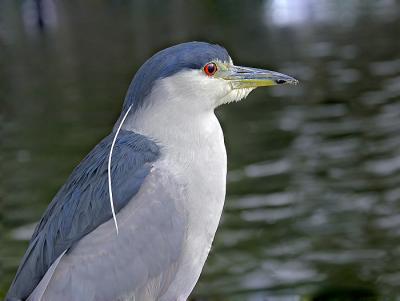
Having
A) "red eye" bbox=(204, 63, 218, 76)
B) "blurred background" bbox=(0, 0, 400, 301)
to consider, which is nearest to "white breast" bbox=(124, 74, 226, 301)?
"red eye" bbox=(204, 63, 218, 76)

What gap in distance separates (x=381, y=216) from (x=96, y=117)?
6.66 m

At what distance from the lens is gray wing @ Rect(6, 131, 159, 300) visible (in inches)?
108

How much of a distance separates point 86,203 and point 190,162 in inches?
15.0

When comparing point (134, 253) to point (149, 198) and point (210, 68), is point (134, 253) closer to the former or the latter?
point (149, 198)

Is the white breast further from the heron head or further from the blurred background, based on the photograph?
the blurred background

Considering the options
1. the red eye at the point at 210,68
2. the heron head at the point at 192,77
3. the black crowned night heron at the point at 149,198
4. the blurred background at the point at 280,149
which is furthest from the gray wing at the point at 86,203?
the blurred background at the point at 280,149

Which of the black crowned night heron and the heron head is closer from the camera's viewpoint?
the black crowned night heron

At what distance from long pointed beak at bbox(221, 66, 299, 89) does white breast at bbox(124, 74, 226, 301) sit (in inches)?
6.2

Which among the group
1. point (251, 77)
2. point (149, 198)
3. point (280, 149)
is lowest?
point (280, 149)

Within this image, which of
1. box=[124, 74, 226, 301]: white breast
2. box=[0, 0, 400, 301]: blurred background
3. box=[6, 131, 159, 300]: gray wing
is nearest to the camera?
box=[6, 131, 159, 300]: gray wing

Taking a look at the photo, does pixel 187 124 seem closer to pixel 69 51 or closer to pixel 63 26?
pixel 69 51

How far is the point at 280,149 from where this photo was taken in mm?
9766

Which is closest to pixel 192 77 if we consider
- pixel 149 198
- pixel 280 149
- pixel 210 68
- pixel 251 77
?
pixel 210 68

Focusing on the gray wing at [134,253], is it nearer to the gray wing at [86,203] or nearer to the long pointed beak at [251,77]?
the gray wing at [86,203]
